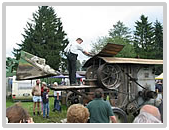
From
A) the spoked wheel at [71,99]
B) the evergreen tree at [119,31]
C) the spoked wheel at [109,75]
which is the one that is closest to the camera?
the spoked wheel at [109,75]

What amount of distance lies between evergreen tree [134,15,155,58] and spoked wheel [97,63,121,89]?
25312mm

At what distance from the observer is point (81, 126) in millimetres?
3254

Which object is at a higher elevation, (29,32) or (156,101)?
(29,32)

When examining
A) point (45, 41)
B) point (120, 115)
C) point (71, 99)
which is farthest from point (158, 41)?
point (120, 115)

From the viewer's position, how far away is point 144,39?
3344 centimetres

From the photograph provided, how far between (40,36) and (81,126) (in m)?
29.5

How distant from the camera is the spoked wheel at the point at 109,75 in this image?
7.14 meters

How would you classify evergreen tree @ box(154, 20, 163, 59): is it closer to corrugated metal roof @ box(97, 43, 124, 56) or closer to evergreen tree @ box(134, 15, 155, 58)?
evergreen tree @ box(134, 15, 155, 58)

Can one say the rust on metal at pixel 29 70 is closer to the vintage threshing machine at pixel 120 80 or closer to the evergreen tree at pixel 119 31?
the vintage threshing machine at pixel 120 80

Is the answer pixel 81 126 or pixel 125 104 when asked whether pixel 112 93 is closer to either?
pixel 125 104

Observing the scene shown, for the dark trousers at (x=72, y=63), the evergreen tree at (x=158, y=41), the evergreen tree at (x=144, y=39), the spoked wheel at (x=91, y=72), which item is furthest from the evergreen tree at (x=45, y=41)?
the dark trousers at (x=72, y=63)

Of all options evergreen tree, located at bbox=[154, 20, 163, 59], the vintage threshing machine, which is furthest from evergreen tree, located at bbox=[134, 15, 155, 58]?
the vintage threshing machine

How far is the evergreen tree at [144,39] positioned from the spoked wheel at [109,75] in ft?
83.0
